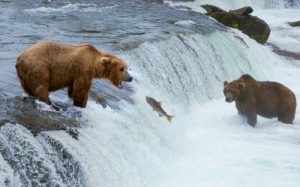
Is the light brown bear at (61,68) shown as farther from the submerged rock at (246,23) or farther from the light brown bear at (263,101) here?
the submerged rock at (246,23)

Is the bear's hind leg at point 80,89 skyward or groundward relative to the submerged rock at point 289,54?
skyward

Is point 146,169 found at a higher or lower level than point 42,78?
lower

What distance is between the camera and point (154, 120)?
7.48 m

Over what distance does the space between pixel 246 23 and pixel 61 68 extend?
1231cm

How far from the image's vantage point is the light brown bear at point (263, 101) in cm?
873

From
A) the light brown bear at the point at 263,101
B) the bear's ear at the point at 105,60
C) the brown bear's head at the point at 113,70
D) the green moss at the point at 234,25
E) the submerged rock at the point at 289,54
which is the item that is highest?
the bear's ear at the point at 105,60

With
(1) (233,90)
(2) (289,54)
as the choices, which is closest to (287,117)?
(1) (233,90)

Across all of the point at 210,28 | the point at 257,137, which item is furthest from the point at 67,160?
the point at 210,28

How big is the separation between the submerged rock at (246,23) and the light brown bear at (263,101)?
25.2 ft

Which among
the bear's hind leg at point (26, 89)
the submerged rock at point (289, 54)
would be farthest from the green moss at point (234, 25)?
the bear's hind leg at point (26, 89)

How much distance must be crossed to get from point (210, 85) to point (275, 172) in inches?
182

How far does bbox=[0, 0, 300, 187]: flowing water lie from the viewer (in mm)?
5039

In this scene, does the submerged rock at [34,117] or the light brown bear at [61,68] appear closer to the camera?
the submerged rock at [34,117]

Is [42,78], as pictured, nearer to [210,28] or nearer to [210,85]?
[210,85]
